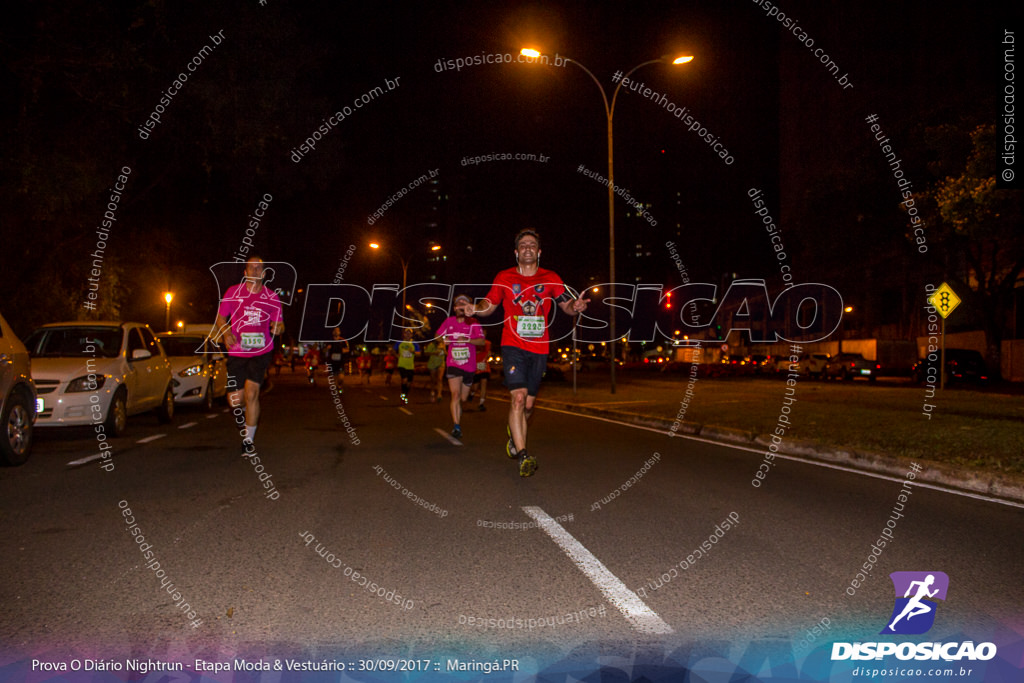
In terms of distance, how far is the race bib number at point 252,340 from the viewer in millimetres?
9109

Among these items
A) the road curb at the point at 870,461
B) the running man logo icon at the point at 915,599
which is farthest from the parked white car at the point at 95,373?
the running man logo icon at the point at 915,599

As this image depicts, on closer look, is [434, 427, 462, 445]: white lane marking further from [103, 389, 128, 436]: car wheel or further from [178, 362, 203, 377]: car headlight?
[178, 362, 203, 377]: car headlight

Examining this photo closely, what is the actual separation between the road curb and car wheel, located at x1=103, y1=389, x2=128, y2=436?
8.48 metres

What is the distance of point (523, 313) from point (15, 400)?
5752 mm

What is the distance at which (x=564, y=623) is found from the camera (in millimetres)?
3717

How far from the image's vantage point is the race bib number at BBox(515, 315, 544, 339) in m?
7.32

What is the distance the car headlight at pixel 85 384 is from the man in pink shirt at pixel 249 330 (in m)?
2.61

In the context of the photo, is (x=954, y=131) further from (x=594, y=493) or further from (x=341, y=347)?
(x=594, y=493)

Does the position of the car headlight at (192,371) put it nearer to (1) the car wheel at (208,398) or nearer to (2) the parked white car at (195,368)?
(2) the parked white car at (195,368)

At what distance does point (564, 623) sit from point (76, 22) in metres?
14.6

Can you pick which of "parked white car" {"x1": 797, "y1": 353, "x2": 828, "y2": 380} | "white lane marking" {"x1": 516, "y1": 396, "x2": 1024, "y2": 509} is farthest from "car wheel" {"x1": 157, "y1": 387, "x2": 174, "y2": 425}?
"parked white car" {"x1": 797, "y1": 353, "x2": 828, "y2": 380}

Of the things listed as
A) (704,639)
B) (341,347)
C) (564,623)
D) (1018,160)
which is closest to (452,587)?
(564,623)

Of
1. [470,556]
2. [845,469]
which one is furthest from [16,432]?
[845,469]

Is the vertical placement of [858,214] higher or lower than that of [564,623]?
higher
